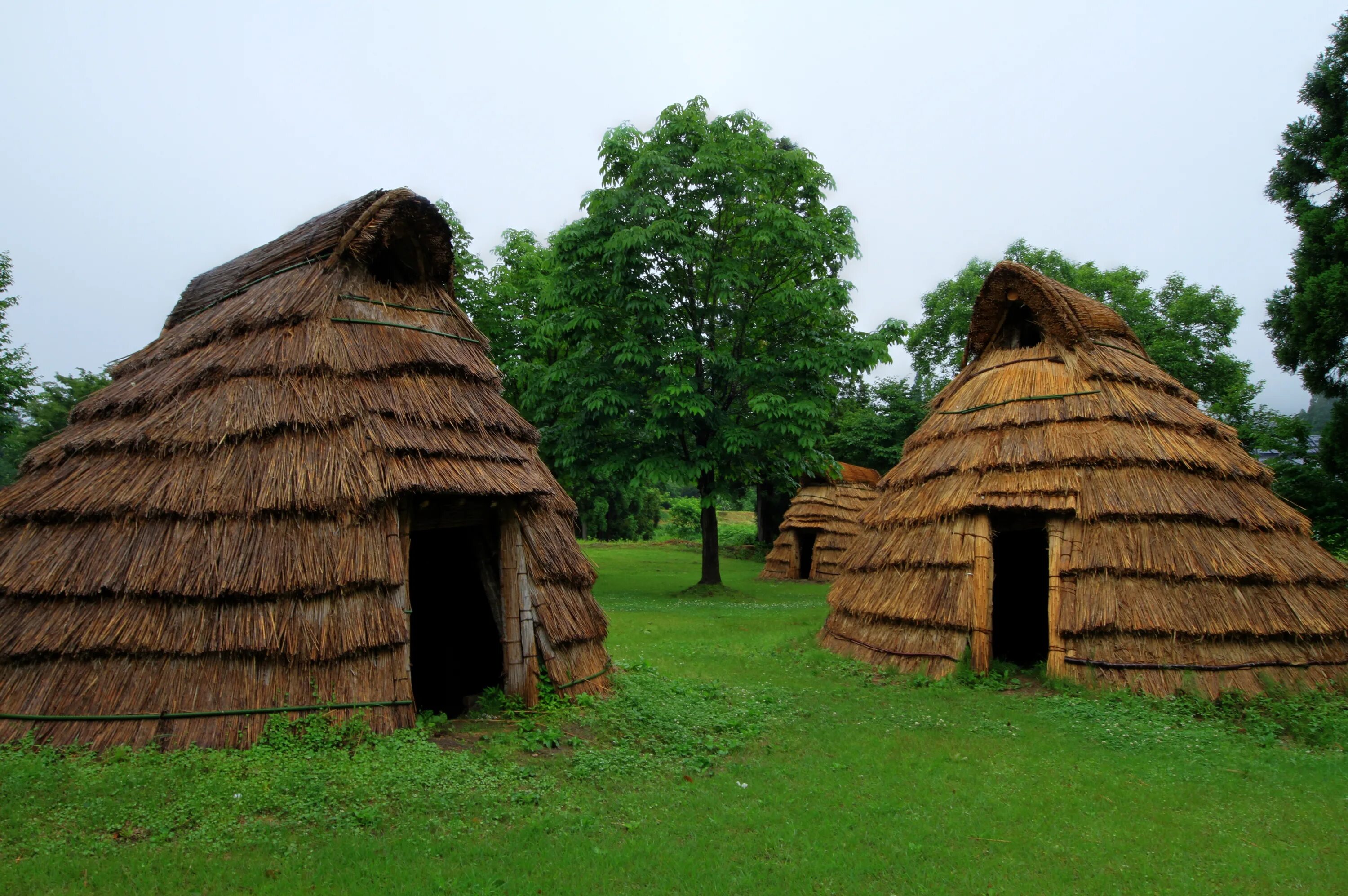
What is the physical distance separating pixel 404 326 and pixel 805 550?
22098mm

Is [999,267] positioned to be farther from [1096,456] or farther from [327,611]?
[327,611]

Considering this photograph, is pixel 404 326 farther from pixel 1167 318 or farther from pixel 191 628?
pixel 1167 318

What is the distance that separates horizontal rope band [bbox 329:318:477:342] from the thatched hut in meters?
0.06

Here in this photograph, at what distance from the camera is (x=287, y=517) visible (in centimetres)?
752

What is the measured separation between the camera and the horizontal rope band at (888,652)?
11.3m

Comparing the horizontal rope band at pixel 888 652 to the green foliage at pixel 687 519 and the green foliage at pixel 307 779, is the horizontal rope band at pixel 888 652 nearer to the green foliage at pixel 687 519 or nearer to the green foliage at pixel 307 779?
the green foliage at pixel 307 779

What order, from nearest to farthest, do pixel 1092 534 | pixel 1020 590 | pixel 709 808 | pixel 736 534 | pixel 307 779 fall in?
1. pixel 307 779
2. pixel 709 808
3. pixel 1092 534
4. pixel 1020 590
5. pixel 736 534

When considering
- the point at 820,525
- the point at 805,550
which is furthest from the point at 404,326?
the point at 805,550

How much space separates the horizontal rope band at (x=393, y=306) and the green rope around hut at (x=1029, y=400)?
27.2 ft

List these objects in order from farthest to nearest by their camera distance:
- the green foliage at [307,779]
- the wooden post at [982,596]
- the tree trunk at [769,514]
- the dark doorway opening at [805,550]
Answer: the tree trunk at [769,514] → the dark doorway opening at [805,550] → the wooden post at [982,596] → the green foliage at [307,779]

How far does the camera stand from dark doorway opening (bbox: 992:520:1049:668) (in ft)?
47.7

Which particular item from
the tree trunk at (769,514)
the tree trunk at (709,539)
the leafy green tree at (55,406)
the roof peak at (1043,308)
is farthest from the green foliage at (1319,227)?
the leafy green tree at (55,406)

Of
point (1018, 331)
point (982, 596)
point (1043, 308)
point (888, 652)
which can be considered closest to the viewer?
point (982, 596)

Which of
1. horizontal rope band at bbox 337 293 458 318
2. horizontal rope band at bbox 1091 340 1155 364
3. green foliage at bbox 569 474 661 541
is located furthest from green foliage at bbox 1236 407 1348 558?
green foliage at bbox 569 474 661 541
